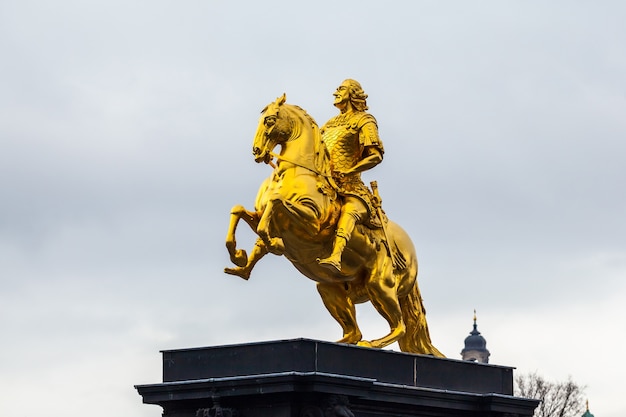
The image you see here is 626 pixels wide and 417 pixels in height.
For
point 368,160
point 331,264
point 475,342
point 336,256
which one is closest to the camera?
point 331,264

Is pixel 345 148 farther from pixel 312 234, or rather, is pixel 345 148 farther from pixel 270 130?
pixel 312 234

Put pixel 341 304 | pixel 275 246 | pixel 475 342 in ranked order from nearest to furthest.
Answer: pixel 275 246 → pixel 341 304 → pixel 475 342

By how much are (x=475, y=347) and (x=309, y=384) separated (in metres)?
43.9

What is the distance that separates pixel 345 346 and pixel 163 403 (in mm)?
2276

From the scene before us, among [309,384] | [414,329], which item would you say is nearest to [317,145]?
[414,329]

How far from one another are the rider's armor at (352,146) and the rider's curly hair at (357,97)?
17cm

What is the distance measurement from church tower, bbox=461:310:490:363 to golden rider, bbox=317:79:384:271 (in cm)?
3561

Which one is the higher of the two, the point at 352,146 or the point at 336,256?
the point at 352,146

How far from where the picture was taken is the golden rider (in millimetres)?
26359

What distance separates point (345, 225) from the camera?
26.0 metres

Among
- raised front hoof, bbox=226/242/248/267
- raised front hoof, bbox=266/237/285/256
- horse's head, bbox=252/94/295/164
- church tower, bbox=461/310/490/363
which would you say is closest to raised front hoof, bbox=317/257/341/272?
raised front hoof, bbox=266/237/285/256

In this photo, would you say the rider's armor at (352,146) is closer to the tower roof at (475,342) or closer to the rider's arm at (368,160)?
the rider's arm at (368,160)

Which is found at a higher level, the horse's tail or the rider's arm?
the rider's arm

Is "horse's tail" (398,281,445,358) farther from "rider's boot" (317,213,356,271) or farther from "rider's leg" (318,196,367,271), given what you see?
"rider's boot" (317,213,356,271)
